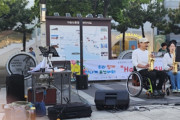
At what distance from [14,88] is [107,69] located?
5430 mm

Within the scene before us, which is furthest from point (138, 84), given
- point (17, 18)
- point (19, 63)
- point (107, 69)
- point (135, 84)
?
point (17, 18)

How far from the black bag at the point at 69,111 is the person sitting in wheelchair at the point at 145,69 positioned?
2303 mm

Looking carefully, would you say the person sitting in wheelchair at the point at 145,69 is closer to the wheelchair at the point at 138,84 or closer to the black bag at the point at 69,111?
the wheelchair at the point at 138,84

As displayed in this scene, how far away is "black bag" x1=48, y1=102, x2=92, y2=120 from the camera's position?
5.13 metres

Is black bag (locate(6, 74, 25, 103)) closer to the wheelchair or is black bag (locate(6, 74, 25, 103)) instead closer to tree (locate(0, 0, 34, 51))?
the wheelchair

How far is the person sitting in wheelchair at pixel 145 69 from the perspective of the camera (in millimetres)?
6914

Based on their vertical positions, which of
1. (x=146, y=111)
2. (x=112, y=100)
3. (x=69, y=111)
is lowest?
(x=146, y=111)

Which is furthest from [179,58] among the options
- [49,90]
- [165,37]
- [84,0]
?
[165,37]

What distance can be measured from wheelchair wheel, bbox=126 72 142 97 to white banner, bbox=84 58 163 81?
3.62 meters

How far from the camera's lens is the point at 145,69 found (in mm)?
7059

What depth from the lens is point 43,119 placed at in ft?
17.3

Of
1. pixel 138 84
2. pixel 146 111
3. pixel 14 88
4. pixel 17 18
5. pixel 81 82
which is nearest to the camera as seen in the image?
pixel 146 111

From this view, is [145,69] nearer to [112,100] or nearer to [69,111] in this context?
[112,100]

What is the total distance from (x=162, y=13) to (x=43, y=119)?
68.7 ft
